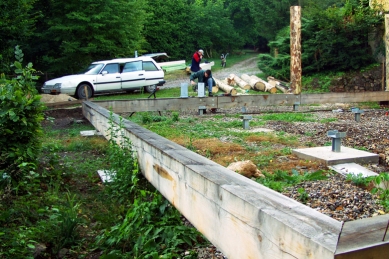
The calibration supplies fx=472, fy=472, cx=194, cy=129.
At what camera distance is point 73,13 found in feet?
72.6

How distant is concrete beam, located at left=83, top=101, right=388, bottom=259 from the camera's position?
1656 mm

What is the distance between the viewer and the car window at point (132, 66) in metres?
20.2

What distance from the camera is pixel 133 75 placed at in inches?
792

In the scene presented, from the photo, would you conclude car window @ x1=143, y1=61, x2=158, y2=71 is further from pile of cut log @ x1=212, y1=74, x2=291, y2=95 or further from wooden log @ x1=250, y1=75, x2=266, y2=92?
wooden log @ x1=250, y1=75, x2=266, y2=92

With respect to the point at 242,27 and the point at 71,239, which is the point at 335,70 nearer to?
the point at 71,239

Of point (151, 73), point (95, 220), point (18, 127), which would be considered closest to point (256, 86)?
point (151, 73)

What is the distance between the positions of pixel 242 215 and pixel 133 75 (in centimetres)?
1842

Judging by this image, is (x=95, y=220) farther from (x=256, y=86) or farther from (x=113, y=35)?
(x=113, y=35)

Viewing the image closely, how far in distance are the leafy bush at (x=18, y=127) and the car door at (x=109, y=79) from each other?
46.8 feet

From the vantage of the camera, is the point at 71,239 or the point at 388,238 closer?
the point at 388,238

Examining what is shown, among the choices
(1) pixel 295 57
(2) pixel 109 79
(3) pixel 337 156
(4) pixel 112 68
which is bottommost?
(3) pixel 337 156

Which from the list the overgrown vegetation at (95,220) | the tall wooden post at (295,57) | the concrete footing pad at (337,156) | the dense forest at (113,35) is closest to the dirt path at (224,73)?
the dense forest at (113,35)

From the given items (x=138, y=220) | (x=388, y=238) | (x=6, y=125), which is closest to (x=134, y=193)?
(x=138, y=220)

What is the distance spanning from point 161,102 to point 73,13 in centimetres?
1219
